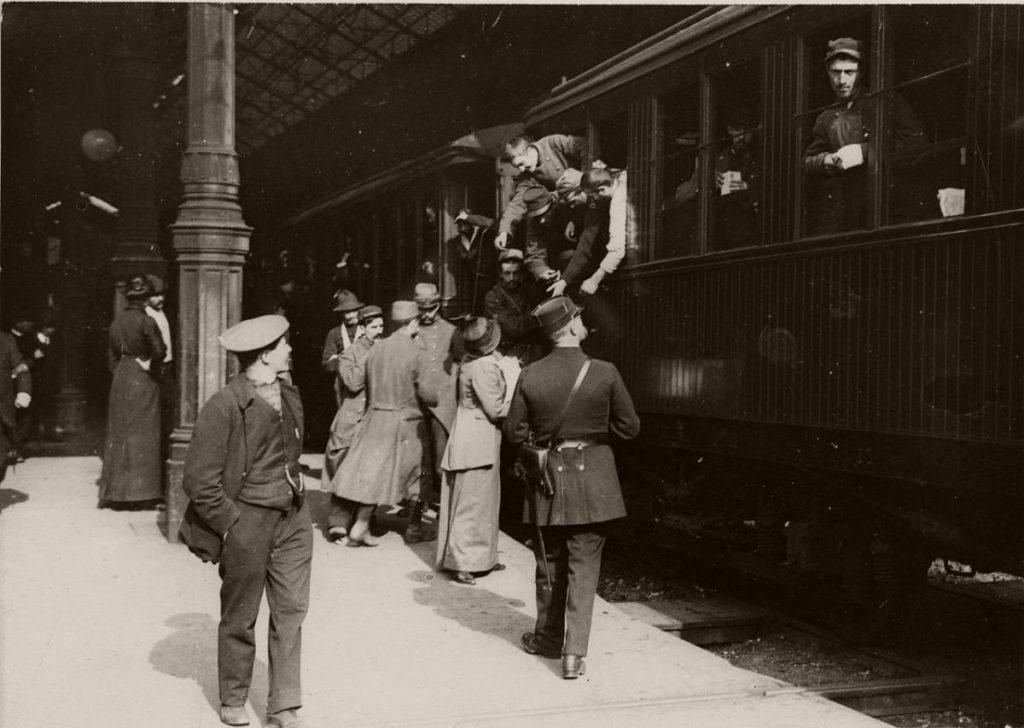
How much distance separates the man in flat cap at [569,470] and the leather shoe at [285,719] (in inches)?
51.0

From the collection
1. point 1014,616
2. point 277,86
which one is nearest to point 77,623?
point 1014,616

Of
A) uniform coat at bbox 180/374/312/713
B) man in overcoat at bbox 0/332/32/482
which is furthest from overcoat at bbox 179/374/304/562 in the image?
man in overcoat at bbox 0/332/32/482

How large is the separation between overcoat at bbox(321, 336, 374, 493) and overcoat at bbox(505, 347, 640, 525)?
3879 mm

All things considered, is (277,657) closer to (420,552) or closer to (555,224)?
(420,552)

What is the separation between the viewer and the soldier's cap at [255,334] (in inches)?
167

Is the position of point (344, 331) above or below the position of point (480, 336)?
above

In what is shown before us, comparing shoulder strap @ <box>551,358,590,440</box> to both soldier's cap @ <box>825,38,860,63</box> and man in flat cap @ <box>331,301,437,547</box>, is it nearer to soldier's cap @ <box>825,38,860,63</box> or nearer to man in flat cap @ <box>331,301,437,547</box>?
soldier's cap @ <box>825,38,860,63</box>

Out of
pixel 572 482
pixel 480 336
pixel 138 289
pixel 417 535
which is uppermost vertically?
pixel 138 289

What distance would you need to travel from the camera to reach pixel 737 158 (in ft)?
22.6

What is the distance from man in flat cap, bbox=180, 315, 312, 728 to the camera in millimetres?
4141

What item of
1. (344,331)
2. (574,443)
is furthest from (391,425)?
(574,443)

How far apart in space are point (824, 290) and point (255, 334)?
321 cm

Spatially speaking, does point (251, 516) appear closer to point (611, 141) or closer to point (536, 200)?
point (611, 141)

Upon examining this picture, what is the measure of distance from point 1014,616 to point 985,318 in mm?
2839
